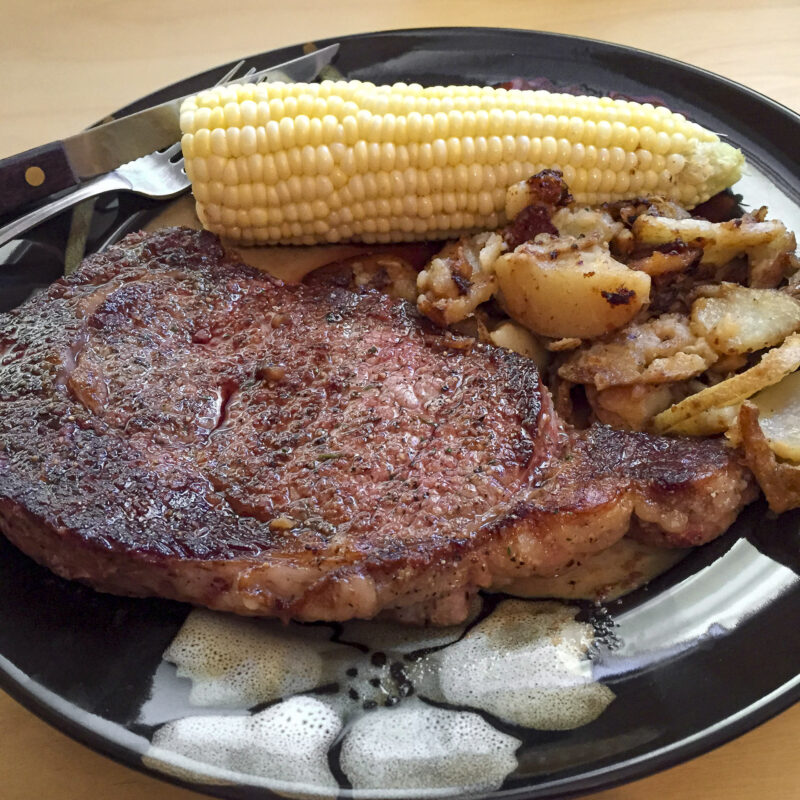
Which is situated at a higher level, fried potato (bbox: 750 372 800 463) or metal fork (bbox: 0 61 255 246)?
metal fork (bbox: 0 61 255 246)

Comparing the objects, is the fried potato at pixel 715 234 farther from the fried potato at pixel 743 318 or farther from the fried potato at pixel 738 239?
the fried potato at pixel 743 318

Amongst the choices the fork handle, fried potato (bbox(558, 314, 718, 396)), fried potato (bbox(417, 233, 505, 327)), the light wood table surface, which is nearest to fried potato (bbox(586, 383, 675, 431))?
fried potato (bbox(558, 314, 718, 396))

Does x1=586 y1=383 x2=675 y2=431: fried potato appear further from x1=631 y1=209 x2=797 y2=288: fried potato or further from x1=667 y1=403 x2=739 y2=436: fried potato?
x1=631 y1=209 x2=797 y2=288: fried potato

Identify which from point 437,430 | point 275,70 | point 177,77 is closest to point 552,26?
point 275,70

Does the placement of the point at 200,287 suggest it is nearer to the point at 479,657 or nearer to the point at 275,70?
the point at 275,70

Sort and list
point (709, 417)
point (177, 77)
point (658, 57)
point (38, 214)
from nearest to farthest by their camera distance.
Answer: point (709, 417)
point (38, 214)
point (658, 57)
point (177, 77)

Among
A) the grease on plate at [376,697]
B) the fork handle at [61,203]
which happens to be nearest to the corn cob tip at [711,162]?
the grease on plate at [376,697]

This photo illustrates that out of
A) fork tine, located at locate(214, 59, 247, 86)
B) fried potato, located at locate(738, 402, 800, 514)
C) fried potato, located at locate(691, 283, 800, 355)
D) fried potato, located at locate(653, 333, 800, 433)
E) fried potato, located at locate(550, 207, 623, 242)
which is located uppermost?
fork tine, located at locate(214, 59, 247, 86)

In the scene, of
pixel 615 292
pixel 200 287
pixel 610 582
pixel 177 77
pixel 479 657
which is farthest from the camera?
pixel 177 77
